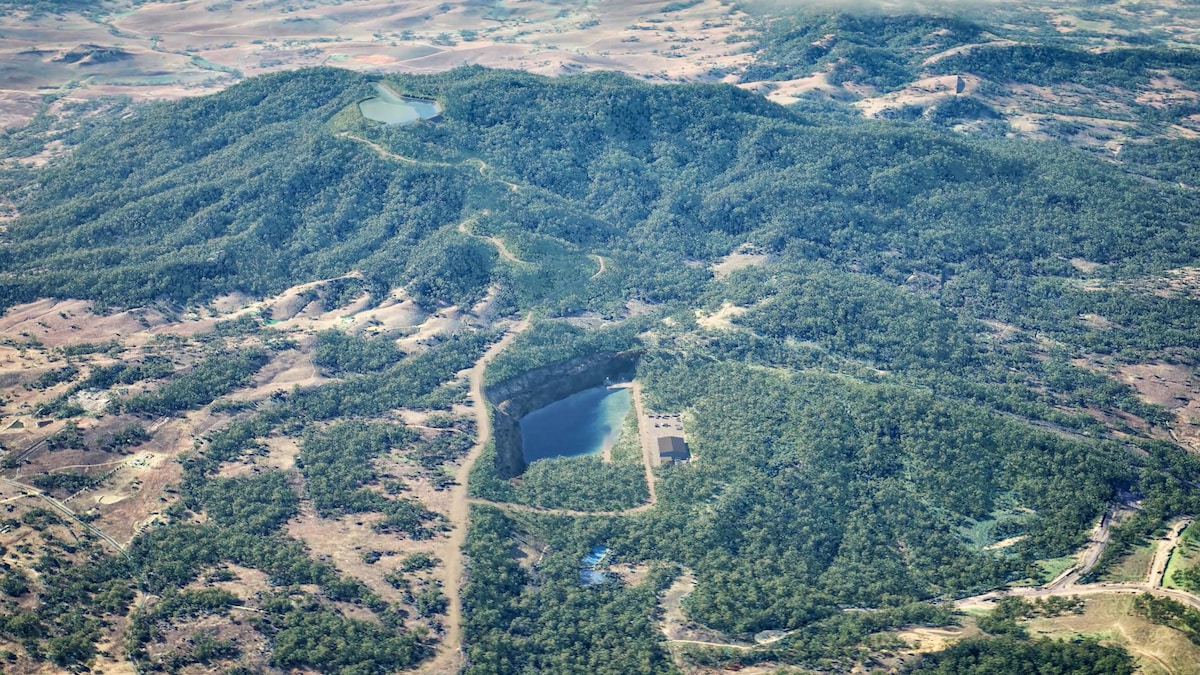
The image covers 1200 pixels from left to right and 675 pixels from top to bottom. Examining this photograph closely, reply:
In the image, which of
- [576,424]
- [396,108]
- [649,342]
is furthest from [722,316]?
[396,108]

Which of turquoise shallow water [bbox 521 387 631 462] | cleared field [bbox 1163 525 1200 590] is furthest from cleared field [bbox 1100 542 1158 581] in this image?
turquoise shallow water [bbox 521 387 631 462]

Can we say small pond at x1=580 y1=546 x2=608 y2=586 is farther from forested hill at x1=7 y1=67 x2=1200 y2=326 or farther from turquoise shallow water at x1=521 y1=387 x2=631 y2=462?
forested hill at x1=7 y1=67 x2=1200 y2=326

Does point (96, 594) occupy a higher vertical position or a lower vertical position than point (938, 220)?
lower

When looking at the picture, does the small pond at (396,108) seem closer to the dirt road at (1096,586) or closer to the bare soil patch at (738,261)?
the bare soil patch at (738,261)

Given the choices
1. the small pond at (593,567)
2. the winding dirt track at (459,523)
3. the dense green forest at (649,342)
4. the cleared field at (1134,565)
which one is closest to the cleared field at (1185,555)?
the cleared field at (1134,565)

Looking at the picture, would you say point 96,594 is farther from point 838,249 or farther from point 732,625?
point 838,249

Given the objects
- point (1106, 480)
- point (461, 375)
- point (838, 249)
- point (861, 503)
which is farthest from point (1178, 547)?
point (461, 375)

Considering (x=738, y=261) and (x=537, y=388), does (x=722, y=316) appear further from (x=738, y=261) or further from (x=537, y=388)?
(x=537, y=388)
